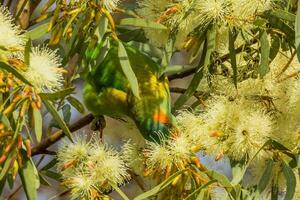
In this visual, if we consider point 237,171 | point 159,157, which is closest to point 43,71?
point 159,157

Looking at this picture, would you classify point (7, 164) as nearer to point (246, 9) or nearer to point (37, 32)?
point (37, 32)

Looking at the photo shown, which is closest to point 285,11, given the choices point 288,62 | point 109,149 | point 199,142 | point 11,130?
point 288,62

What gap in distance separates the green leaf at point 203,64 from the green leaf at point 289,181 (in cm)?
21

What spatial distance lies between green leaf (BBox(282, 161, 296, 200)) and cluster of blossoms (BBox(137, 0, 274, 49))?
230 mm

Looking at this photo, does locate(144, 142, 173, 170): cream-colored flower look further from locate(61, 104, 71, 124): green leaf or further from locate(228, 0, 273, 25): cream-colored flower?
locate(61, 104, 71, 124): green leaf

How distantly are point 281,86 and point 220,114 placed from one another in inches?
6.1

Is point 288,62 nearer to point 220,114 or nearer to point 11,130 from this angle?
point 220,114

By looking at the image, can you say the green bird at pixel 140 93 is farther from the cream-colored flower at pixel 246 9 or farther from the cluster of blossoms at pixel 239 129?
the cream-colored flower at pixel 246 9

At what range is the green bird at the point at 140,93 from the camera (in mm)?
1216

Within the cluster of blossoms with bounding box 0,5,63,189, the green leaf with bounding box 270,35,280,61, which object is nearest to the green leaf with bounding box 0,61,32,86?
the cluster of blossoms with bounding box 0,5,63,189

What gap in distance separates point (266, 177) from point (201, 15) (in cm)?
28

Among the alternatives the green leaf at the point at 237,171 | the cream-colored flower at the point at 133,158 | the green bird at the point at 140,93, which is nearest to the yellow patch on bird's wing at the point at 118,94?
the green bird at the point at 140,93

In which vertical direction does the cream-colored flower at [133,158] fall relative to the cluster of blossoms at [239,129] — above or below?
below

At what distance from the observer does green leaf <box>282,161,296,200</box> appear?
1122 millimetres
